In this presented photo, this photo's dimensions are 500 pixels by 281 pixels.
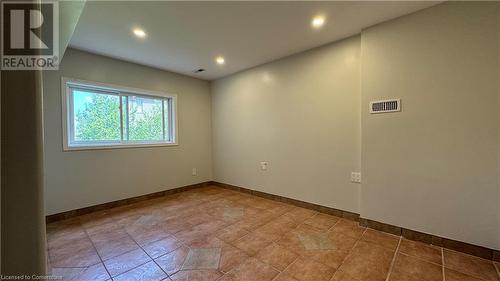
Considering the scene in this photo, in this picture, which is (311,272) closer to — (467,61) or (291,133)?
(291,133)

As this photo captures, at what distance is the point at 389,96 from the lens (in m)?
2.17

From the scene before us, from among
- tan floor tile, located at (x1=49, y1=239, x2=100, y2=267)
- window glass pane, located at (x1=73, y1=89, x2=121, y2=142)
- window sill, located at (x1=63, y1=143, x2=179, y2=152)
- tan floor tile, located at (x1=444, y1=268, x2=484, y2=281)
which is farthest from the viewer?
window glass pane, located at (x1=73, y1=89, x2=121, y2=142)

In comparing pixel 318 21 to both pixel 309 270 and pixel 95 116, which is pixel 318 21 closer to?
pixel 309 270

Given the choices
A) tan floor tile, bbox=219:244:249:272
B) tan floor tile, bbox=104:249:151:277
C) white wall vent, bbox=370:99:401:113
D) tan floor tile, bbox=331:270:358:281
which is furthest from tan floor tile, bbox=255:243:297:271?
white wall vent, bbox=370:99:401:113

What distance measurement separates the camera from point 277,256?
180cm

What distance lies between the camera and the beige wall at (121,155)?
2.59 m

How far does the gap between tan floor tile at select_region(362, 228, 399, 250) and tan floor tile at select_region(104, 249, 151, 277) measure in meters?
2.18

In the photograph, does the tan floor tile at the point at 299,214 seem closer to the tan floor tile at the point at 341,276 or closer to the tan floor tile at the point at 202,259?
the tan floor tile at the point at 341,276

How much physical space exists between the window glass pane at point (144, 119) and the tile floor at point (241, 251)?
1.37 meters

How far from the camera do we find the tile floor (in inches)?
62.3

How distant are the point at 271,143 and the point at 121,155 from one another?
7.97ft

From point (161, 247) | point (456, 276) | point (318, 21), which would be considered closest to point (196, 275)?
point (161, 247)

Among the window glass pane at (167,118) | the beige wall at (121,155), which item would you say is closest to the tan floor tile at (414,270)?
the beige wall at (121,155)

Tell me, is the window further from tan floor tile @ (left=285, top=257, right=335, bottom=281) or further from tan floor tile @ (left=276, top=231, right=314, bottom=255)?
tan floor tile @ (left=285, top=257, right=335, bottom=281)
